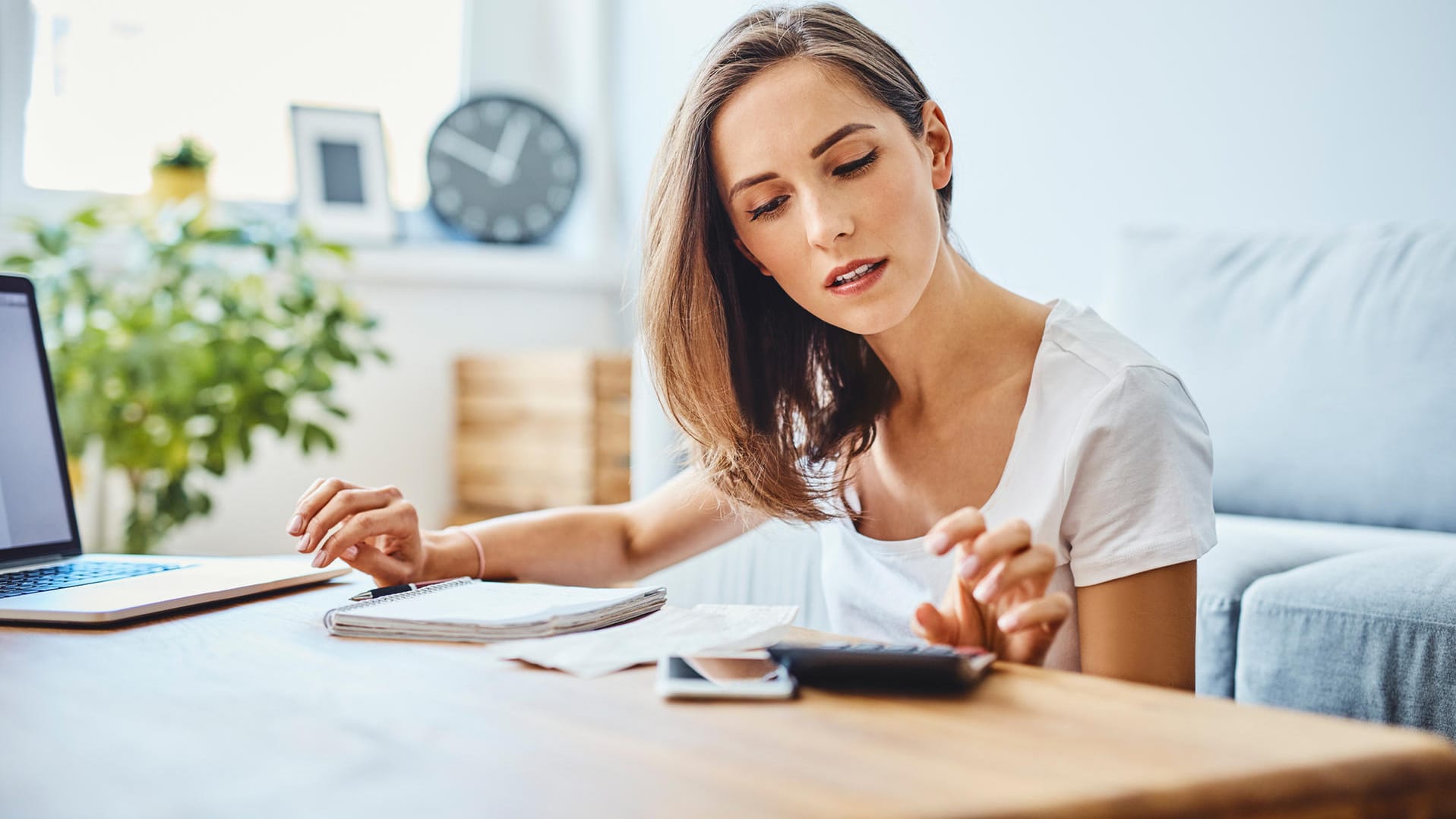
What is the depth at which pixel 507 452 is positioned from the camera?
10.0 ft

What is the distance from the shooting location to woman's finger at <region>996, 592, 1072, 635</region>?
68 centimetres

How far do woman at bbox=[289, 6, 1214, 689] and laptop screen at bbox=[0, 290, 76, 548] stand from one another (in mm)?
262

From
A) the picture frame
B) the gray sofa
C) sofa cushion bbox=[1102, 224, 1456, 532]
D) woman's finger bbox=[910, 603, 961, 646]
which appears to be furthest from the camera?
the picture frame

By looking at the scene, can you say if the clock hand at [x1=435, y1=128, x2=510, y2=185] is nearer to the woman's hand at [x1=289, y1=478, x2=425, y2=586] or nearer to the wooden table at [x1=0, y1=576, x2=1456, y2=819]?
the woman's hand at [x1=289, y1=478, x2=425, y2=586]

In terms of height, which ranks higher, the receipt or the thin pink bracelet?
the receipt

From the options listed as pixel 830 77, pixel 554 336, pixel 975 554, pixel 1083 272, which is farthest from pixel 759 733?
pixel 554 336

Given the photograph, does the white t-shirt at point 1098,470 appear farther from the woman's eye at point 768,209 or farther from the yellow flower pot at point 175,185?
the yellow flower pot at point 175,185

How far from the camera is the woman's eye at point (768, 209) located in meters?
1.05

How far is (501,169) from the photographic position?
3406 millimetres

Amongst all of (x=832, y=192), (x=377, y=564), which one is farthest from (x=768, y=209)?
(x=377, y=564)

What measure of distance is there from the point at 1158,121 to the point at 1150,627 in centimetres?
164

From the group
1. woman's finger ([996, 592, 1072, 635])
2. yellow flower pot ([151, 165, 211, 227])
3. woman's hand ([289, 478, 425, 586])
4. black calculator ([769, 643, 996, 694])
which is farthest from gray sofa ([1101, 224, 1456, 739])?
yellow flower pot ([151, 165, 211, 227])

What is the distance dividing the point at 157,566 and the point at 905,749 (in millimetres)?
811

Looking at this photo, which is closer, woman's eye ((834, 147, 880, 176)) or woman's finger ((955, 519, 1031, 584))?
woman's finger ((955, 519, 1031, 584))
